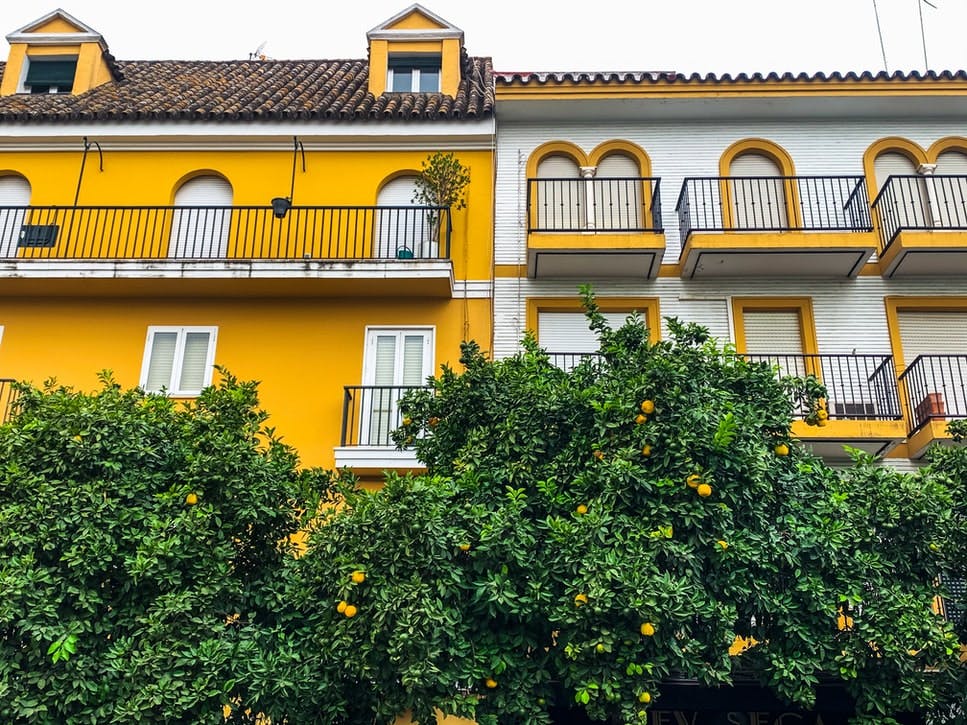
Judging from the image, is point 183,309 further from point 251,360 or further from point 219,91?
point 219,91

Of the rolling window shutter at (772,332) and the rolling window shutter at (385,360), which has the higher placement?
the rolling window shutter at (772,332)

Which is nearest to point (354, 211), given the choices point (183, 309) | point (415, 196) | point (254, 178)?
point (415, 196)

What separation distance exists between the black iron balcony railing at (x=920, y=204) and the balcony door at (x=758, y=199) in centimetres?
157

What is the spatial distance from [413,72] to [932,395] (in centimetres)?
1111

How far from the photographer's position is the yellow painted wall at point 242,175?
15.1m

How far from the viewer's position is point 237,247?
1445 cm

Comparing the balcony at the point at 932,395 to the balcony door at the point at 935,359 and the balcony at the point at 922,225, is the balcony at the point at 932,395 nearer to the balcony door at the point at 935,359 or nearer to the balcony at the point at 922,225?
the balcony door at the point at 935,359

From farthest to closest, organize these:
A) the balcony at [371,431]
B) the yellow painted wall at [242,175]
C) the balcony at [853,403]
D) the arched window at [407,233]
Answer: the yellow painted wall at [242,175] → the arched window at [407,233] → the balcony at [371,431] → the balcony at [853,403]

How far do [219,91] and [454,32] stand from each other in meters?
4.76

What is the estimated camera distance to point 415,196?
1515 cm

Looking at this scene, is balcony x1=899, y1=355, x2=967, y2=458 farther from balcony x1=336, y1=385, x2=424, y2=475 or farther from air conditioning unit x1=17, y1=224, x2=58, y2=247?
air conditioning unit x1=17, y1=224, x2=58, y2=247

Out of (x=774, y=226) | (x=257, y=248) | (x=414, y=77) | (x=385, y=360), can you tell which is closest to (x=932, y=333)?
(x=774, y=226)

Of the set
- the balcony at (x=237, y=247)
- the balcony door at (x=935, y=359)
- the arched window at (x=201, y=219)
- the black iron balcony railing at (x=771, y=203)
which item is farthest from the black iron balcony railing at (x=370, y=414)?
the balcony door at (x=935, y=359)

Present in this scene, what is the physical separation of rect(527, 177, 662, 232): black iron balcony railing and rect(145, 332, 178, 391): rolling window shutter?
6.23m
